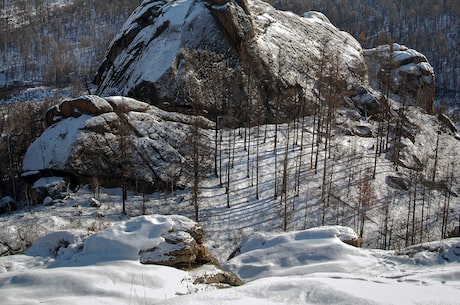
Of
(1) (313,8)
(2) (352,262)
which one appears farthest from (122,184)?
(1) (313,8)

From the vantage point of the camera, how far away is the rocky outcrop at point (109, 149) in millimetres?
28766

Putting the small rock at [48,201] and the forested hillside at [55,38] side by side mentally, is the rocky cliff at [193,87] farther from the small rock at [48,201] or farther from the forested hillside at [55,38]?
the forested hillside at [55,38]

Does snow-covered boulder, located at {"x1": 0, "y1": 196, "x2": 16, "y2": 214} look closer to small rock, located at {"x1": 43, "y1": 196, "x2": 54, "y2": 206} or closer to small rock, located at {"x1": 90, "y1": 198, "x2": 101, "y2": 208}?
small rock, located at {"x1": 43, "y1": 196, "x2": 54, "y2": 206}

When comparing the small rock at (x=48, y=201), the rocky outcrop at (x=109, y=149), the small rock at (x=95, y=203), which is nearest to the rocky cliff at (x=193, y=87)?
the rocky outcrop at (x=109, y=149)

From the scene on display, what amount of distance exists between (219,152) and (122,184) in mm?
8704

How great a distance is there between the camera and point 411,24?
120 metres

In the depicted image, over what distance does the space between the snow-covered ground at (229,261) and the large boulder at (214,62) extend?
1133 centimetres

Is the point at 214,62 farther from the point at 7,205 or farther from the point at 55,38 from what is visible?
the point at 55,38

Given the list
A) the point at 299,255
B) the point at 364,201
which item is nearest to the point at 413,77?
the point at 364,201

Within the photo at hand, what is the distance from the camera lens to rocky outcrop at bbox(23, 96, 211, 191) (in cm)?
2877

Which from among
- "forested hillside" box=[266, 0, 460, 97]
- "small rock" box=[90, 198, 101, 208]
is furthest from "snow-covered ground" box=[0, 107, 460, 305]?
"forested hillside" box=[266, 0, 460, 97]

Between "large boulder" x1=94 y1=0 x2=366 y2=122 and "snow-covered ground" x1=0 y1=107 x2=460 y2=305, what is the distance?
11.3 meters

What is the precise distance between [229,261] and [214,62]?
1036 inches

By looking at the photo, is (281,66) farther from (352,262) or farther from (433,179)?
(352,262)
